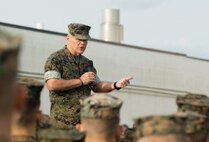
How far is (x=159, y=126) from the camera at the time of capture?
2.85 m

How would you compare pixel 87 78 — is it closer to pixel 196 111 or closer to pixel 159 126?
pixel 196 111

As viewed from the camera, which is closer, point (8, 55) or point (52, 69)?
point (8, 55)

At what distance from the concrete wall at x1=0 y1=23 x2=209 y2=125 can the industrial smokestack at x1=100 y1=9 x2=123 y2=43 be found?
210cm

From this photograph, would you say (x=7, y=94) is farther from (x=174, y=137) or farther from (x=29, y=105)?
(x=29, y=105)

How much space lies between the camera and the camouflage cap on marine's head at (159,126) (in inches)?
111

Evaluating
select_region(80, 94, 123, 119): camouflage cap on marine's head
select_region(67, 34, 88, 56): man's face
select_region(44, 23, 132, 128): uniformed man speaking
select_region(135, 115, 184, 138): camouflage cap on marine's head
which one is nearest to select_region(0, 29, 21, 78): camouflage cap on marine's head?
select_region(135, 115, 184, 138): camouflage cap on marine's head

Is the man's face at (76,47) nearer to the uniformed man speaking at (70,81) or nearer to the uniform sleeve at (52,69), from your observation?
the uniformed man speaking at (70,81)

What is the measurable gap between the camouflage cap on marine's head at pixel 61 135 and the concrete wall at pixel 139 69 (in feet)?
58.8

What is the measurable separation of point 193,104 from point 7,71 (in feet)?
8.37

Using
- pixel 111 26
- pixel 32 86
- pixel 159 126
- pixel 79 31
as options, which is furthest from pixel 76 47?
pixel 111 26

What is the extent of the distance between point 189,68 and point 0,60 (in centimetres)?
2502

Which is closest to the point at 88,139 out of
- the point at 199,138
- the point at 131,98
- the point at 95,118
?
the point at 95,118

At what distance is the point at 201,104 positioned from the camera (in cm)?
428

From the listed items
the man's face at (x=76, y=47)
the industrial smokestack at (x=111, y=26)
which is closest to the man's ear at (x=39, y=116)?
the man's face at (x=76, y=47)
